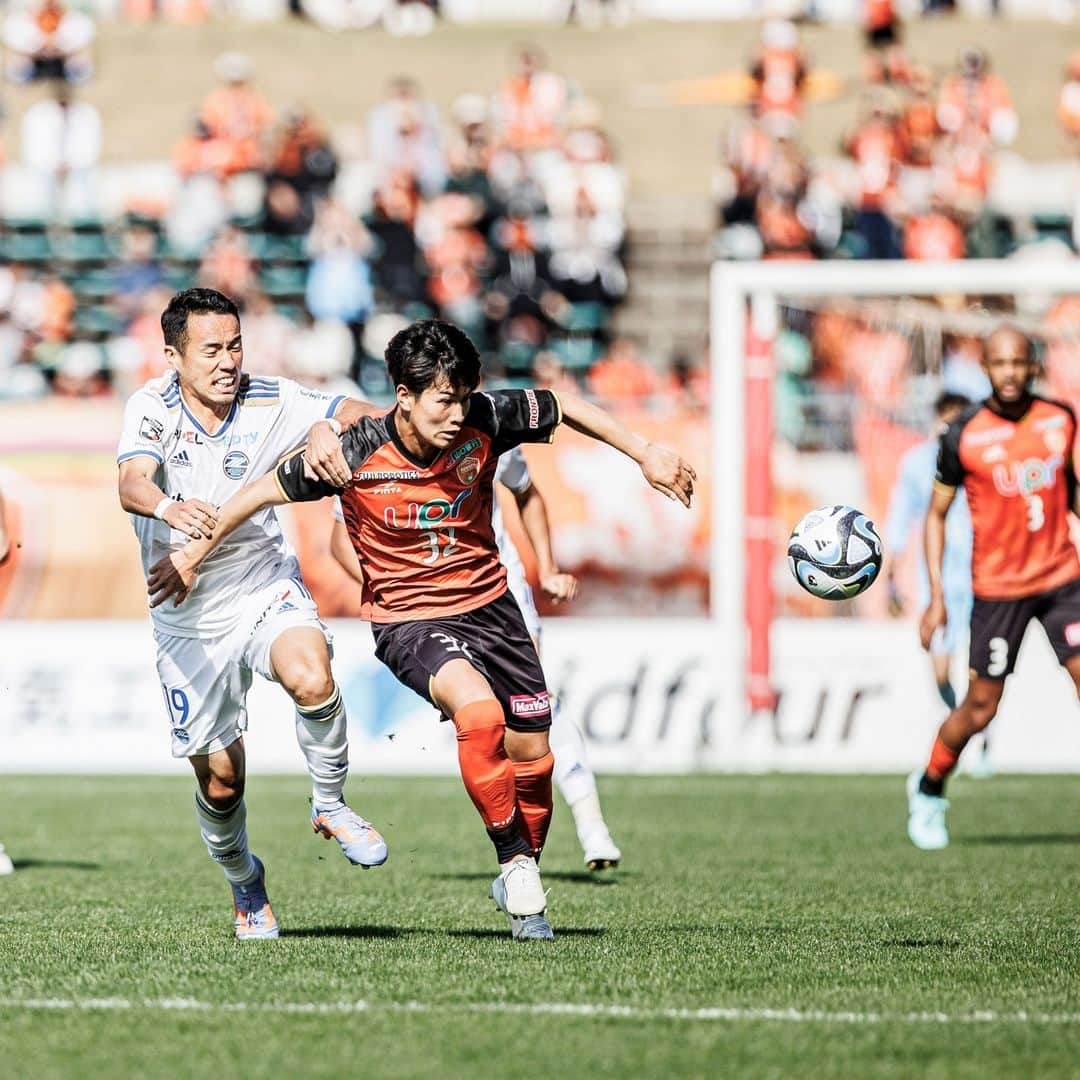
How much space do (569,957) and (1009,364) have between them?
463 centimetres

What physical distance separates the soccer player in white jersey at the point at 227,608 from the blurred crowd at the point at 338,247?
11.5 meters

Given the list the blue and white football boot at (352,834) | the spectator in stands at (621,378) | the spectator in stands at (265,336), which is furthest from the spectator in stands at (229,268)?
the blue and white football boot at (352,834)

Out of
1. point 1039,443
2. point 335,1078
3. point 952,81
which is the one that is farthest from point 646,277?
point 335,1078

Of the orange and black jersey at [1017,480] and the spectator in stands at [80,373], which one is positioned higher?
the spectator in stands at [80,373]

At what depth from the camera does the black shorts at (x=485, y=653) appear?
711 centimetres

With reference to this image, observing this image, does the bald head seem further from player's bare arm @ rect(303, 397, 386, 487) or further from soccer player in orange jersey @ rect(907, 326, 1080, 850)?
player's bare arm @ rect(303, 397, 386, 487)

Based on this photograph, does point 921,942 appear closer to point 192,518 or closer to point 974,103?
point 192,518

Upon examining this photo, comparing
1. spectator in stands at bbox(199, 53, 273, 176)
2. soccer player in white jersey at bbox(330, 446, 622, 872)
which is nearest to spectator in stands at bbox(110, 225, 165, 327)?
spectator in stands at bbox(199, 53, 273, 176)

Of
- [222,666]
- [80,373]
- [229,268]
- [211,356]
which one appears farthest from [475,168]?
[222,666]

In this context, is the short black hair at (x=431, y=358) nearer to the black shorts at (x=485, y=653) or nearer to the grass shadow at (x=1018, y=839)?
the black shorts at (x=485, y=653)

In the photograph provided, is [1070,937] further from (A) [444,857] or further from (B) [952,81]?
(B) [952,81]

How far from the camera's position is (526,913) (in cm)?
705

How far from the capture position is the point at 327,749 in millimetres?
7141

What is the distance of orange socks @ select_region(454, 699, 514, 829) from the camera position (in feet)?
22.7
